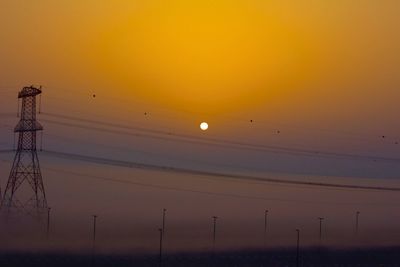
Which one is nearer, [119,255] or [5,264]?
[5,264]

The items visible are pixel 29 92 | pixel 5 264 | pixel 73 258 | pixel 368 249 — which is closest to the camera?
pixel 5 264

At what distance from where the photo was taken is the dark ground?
2597cm

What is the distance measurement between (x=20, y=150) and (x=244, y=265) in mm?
12870

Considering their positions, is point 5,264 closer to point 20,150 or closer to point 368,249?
point 20,150

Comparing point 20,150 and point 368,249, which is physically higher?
point 20,150

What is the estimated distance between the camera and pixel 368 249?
38.9 meters

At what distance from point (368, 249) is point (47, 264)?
66.0ft

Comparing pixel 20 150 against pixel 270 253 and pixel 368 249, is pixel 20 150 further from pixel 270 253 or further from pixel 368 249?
pixel 368 249

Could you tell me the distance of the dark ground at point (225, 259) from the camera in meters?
26.0

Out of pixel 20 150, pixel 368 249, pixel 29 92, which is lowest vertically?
pixel 368 249

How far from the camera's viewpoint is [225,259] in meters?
30.3

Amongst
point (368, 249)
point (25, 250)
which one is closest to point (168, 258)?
point (25, 250)

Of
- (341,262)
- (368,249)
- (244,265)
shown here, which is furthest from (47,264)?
(368,249)

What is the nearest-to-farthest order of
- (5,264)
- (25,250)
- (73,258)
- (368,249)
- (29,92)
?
(5,264), (73,258), (25,250), (29,92), (368,249)
